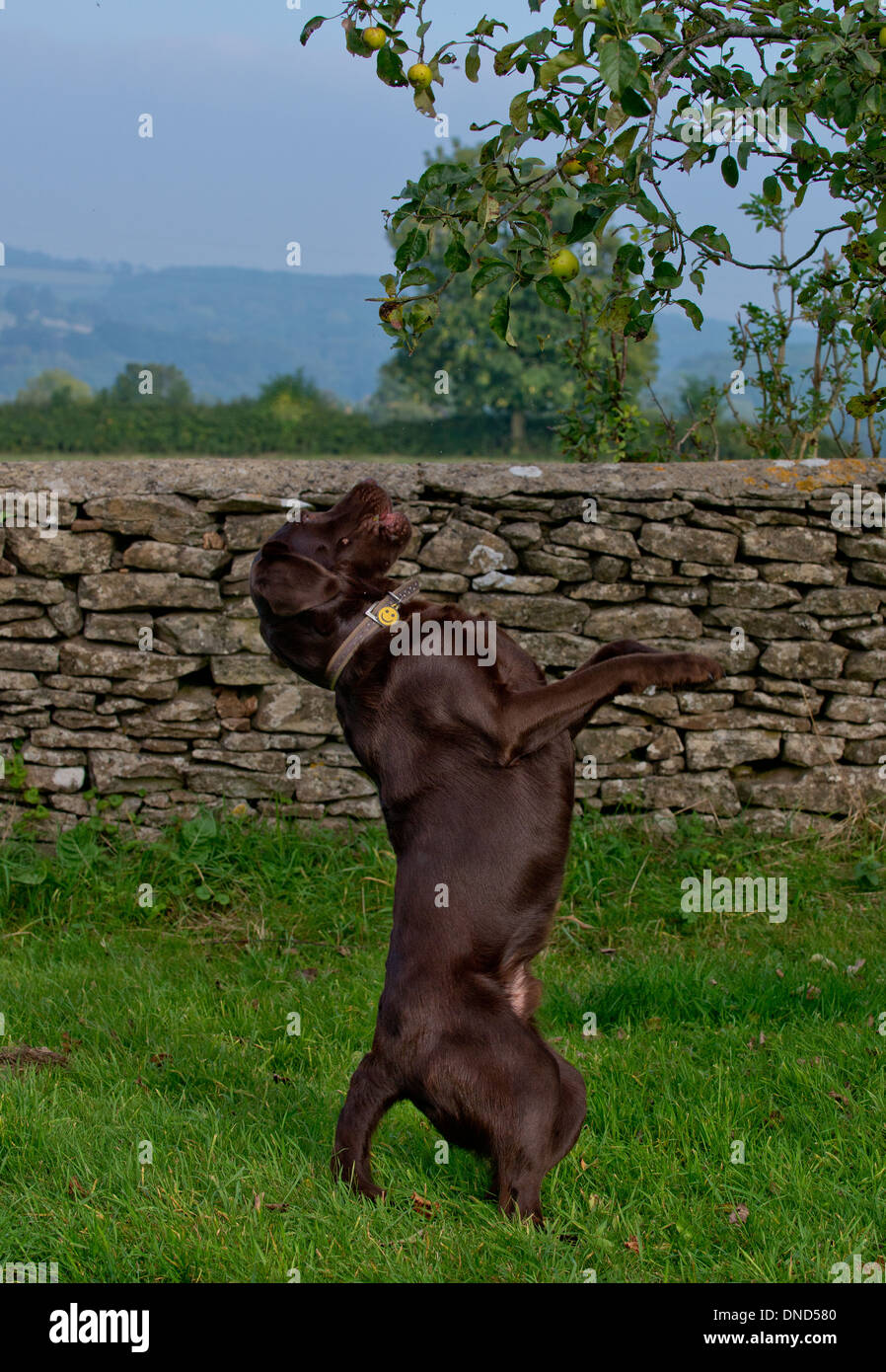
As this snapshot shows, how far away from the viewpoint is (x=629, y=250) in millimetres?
2834

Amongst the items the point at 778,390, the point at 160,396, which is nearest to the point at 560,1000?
the point at 778,390

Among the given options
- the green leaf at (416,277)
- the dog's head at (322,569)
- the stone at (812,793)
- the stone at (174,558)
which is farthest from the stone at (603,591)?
the green leaf at (416,277)

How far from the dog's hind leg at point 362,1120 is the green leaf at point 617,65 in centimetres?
223

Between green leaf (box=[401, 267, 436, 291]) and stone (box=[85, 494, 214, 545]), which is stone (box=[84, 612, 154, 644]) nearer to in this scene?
stone (box=[85, 494, 214, 545])

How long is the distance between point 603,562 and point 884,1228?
374 cm

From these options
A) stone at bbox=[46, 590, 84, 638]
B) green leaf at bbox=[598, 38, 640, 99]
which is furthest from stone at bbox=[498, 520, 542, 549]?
green leaf at bbox=[598, 38, 640, 99]

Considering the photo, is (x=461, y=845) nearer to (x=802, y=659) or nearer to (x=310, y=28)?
(x=310, y=28)

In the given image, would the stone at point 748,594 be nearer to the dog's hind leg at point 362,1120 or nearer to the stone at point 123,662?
the stone at point 123,662

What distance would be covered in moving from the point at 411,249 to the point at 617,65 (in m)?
0.69

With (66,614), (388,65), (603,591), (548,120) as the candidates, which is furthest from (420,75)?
(66,614)

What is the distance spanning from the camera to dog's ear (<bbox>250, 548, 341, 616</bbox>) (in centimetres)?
293

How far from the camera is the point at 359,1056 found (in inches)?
157

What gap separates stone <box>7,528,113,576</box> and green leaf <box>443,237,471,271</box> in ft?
11.6

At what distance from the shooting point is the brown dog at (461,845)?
108 inches
